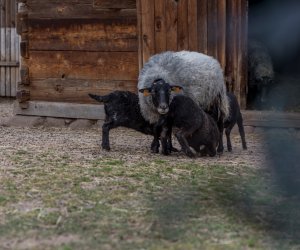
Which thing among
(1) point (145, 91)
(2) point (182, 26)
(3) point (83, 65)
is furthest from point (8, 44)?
(1) point (145, 91)

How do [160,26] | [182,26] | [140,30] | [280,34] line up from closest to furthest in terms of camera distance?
[182,26], [160,26], [140,30], [280,34]

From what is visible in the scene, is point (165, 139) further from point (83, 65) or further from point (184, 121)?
point (83, 65)

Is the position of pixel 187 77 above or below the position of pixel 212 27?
below

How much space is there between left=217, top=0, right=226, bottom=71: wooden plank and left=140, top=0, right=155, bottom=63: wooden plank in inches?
40.8

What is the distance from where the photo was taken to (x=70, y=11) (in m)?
11.9

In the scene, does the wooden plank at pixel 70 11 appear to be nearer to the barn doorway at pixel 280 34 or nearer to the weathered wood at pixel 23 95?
the weathered wood at pixel 23 95

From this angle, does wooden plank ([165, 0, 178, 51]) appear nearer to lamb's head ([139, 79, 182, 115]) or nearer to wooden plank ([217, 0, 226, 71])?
wooden plank ([217, 0, 226, 71])

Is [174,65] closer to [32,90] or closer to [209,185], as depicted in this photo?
[209,185]

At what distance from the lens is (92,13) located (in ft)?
38.6

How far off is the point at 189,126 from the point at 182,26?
3.10 metres

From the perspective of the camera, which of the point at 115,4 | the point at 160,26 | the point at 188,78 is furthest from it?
the point at 115,4

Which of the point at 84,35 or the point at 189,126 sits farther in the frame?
the point at 84,35

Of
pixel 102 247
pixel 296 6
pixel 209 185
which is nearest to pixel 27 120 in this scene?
pixel 296 6

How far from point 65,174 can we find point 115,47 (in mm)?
4815
